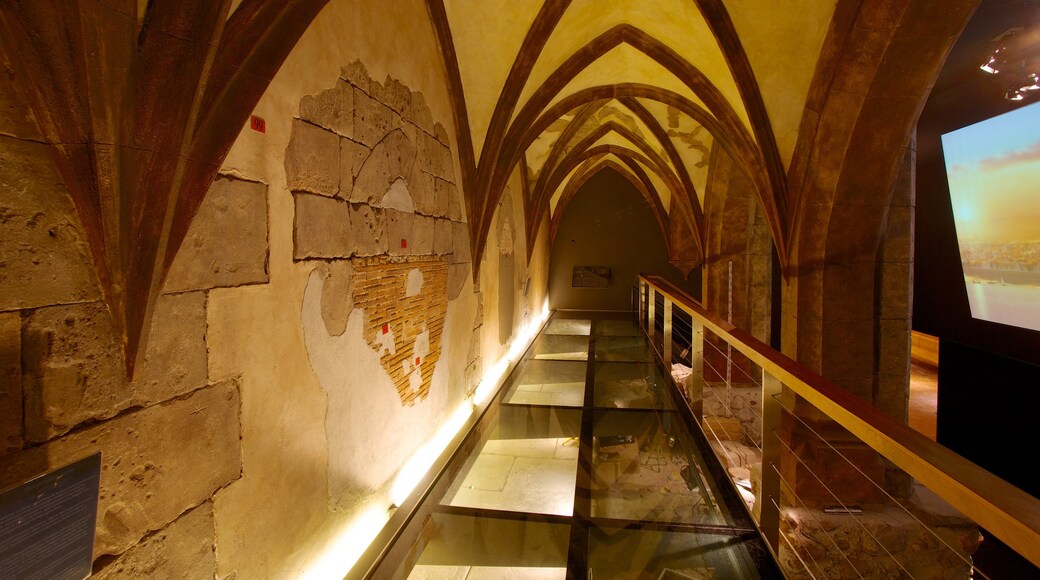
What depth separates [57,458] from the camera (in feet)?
3.06

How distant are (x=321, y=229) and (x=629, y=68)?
4460 mm

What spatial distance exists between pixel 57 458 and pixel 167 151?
0.74 meters

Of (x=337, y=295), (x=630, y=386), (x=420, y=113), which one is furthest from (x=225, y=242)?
(x=630, y=386)

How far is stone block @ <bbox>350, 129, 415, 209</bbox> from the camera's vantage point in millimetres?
2049

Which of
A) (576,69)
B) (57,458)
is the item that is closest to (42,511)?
(57,458)

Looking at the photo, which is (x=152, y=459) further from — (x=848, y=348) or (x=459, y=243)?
(x=848, y=348)

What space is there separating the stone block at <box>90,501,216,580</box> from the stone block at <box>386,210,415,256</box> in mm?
1381

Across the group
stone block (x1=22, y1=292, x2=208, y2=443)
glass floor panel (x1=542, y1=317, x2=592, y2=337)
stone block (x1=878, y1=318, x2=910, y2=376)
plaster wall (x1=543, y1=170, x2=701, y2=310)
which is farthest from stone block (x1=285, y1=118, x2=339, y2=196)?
plaster wall (x1=543, y1=170, x2=701, y2=310)

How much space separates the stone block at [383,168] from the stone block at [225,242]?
0.55m

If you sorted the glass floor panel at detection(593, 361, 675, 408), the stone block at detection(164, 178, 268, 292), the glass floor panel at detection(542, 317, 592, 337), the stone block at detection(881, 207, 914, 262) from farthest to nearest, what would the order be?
the glass floor panel at detection(542, 317, 592, 337)
the stone block at detection(881, 207, 914, 262)
the glass floor panel at detection(593, 361, 675, 408)
the stone block at detection(164, 178, 268, 292)

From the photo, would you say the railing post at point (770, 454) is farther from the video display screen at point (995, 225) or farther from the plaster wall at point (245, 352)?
the video display screen at point (995, 225)

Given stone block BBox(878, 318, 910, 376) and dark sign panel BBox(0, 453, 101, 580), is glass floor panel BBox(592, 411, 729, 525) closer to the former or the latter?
dark sign panel BBox(0, 453, 101, 580)

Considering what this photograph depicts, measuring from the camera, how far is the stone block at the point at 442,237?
9.87ft

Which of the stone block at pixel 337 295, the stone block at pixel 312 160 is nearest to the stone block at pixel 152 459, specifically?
the stone block at pixel 337 295
